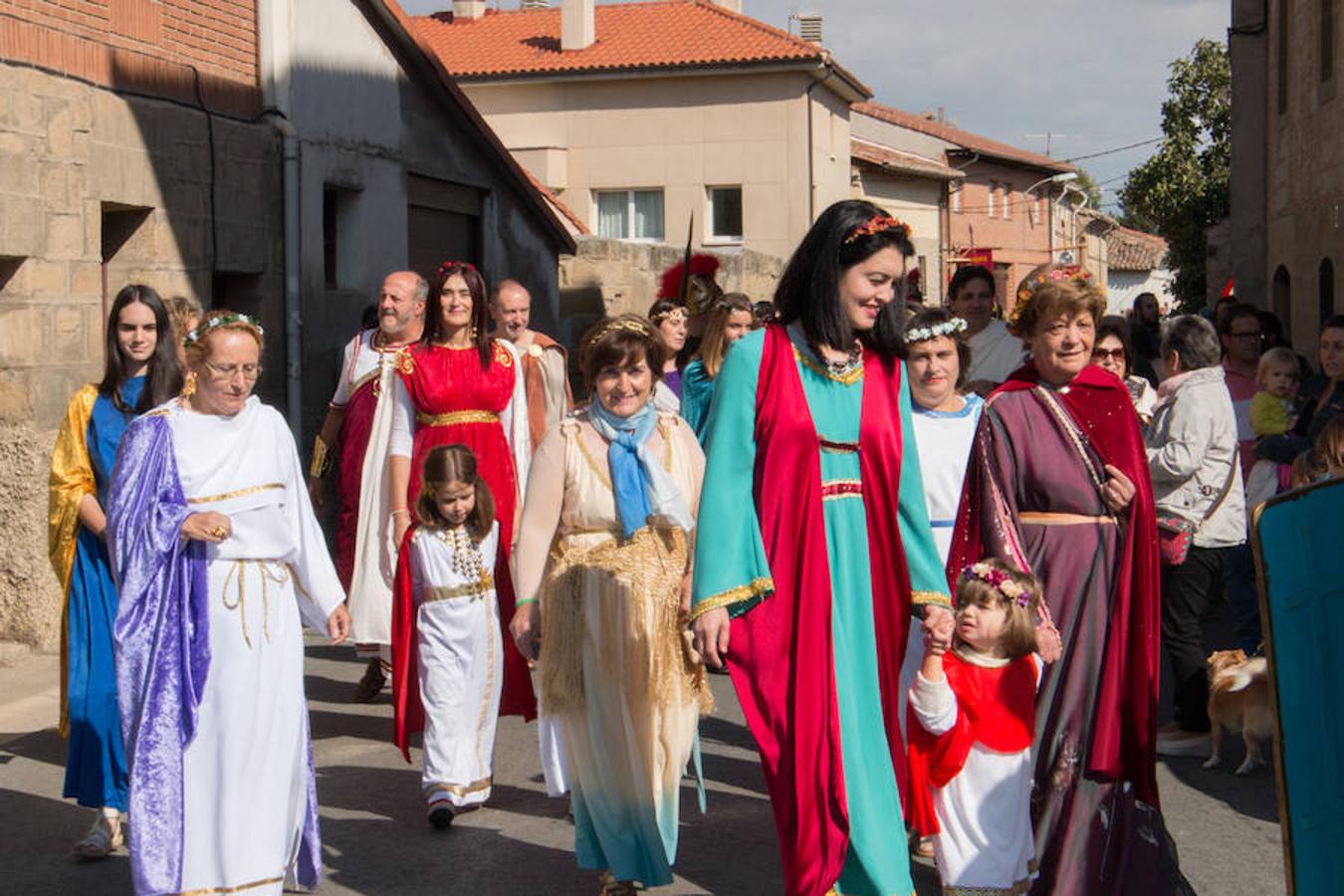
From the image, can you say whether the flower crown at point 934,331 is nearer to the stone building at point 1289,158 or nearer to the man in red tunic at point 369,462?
the man in red tunic at point 369,462

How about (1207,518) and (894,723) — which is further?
(1207,518)

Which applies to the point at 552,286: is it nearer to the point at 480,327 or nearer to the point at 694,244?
the point at 480,327

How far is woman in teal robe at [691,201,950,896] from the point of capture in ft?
15.0

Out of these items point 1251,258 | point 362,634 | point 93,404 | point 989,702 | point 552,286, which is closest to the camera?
point 989,702

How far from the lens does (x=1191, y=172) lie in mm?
35562

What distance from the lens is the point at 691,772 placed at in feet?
24.5

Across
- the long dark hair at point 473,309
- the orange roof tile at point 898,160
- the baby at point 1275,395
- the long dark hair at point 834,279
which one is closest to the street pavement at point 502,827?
the long dark hair at point 834,279

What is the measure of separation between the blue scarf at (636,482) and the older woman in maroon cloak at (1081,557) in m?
0.92

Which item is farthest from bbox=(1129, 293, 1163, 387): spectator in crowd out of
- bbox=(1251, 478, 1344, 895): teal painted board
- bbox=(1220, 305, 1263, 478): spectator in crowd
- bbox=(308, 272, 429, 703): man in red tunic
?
bbox=(1251, 478, 1344, 895): teal painted board

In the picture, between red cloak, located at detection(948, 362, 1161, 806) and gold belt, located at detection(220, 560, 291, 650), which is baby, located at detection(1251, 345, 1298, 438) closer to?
red cloak, located at detection(948, 362, 1161, 806)

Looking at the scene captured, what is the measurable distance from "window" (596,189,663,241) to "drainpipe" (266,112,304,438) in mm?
25496

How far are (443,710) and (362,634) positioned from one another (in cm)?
171

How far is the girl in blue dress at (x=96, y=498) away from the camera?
6523 mm

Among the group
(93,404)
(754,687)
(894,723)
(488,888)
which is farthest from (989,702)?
(93,404)
